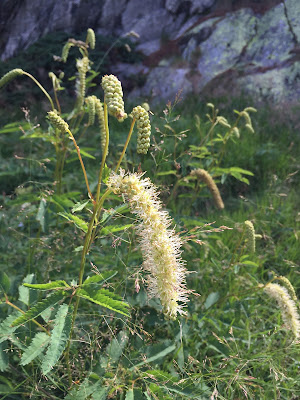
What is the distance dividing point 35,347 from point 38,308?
0.78 feet

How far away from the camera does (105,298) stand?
4.35 feet

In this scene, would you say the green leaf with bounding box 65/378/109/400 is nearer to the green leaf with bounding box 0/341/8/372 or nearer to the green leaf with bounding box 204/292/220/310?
the green leaf with bounding box 0/341/8/372

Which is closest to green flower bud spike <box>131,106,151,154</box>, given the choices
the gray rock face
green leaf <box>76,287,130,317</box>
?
green leaf <box>76,287,130,317</box>

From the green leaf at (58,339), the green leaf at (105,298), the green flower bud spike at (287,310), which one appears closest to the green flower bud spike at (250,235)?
the green flower bud spike at (287,310)

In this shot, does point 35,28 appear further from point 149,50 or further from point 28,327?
point 28,327

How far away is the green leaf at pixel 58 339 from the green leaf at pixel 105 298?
3.5 inches

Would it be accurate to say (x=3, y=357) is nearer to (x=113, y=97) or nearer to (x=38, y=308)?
(x=38, y=308)

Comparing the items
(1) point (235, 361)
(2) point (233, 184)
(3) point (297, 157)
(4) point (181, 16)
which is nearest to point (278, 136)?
(3) point (297, 157)

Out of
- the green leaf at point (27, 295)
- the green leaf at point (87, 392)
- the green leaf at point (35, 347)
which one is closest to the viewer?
the green leaf at point (35, 347)

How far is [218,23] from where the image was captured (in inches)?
244

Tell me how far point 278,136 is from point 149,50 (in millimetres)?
2789

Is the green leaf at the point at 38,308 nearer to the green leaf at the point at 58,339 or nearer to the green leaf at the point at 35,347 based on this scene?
the green leaf at the point at 58,339

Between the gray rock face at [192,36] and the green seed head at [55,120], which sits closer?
the green seed head at [55,120]

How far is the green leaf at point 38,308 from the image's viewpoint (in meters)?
1.33
